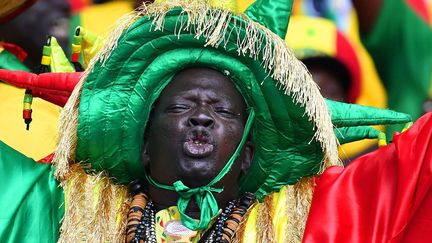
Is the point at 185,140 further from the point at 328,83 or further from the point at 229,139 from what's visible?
the point at 328,83

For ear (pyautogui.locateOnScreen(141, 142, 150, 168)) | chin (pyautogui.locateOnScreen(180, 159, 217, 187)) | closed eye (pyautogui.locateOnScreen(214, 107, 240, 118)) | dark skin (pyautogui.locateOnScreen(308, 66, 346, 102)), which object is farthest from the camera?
dark skin (pyautogui.locateOnScreen(308, 66, 346, 102))

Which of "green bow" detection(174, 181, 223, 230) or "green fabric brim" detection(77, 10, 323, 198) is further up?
"green fabric brim" detection(77, 10, 323, 198)

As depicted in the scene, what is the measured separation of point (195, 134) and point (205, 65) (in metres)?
0.26

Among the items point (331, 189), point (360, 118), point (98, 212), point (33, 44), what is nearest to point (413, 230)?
point (331, 189)

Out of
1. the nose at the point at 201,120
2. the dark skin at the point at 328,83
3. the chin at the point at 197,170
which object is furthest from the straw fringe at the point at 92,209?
the dark skin at the point at 328,83

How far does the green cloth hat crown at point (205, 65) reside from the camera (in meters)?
4.13

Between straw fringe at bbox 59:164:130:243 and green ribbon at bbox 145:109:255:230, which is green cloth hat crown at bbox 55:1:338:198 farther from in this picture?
green ribbon at bbox 145:109:255:230

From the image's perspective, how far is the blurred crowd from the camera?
5375 mm

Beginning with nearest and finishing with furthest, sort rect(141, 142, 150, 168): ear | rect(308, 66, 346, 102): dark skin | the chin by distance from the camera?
the chin
rect(141, 142, 150, 168): ear
rect(308, 66, 346, 102): dark skin

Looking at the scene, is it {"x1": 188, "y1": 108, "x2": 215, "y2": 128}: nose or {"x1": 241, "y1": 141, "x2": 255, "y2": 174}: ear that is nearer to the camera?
{"x1": 188, "y1": 108, "x2": 215, "y2": 128}: nose

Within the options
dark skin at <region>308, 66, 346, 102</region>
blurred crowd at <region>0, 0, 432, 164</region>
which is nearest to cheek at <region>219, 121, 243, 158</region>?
blurred crowd at <region>0, 0, 432, 164</region>

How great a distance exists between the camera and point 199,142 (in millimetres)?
4094

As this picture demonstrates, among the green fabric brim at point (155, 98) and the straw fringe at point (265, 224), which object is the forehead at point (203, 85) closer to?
the green fabric brim at point (155, 98)

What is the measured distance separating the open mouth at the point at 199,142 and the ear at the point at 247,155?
23 cm
